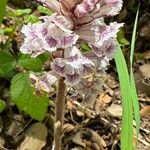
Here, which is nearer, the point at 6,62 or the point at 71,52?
the point at 71,52

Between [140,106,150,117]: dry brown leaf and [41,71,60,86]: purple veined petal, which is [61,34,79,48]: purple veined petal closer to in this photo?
[41,71,60,86]: purple veined petal

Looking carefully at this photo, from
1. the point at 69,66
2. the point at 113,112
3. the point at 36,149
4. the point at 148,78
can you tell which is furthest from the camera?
the point at 148,78

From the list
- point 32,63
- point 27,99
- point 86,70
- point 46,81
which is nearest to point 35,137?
point 27,99

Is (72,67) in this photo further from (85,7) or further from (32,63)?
(32,63)

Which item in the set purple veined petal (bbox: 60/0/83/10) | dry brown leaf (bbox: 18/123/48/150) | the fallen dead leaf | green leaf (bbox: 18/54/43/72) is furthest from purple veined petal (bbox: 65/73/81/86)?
the fallen dead leaf

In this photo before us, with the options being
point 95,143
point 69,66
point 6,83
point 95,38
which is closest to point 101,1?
point 95,38

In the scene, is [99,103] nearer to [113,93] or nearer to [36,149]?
[113,93]

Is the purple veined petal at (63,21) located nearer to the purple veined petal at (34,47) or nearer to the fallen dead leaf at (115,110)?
the purple veined petal at (34,47)

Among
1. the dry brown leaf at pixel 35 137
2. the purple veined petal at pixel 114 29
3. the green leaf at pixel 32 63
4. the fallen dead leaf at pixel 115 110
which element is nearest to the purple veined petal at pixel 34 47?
the purple veined petal at pixel 114 29
